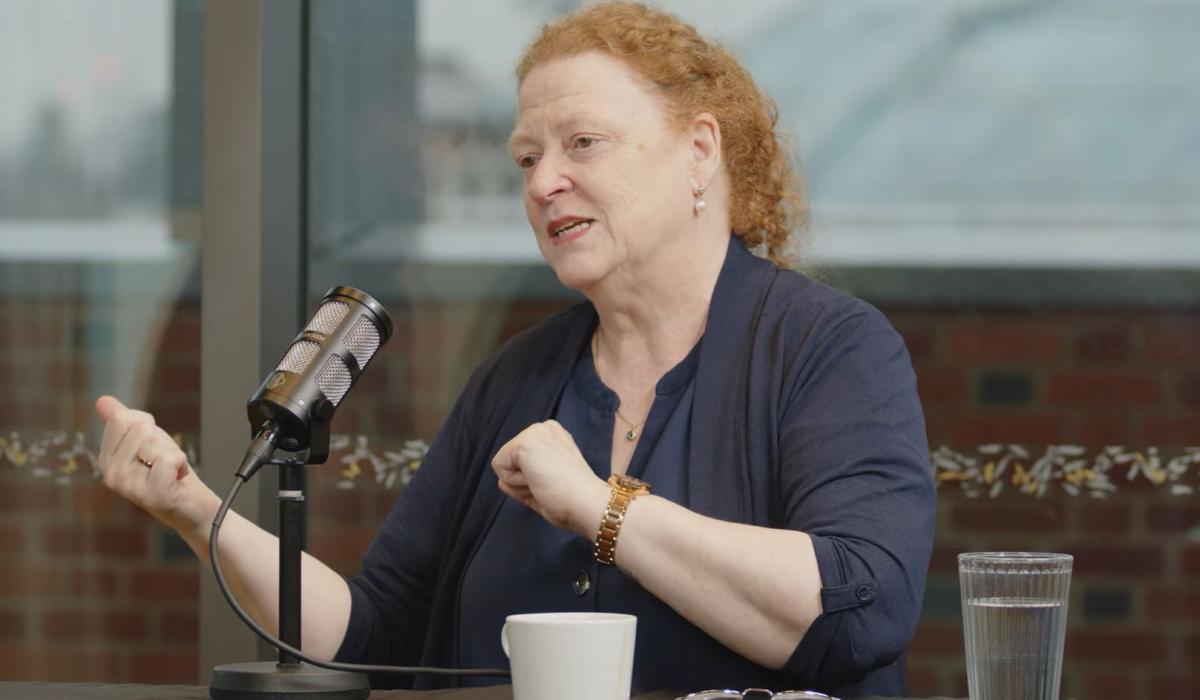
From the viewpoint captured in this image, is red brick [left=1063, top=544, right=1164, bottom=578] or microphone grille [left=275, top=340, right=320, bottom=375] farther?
red brick [left=1063, top=544, right=1164, bottom=578]

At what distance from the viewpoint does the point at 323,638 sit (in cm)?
190

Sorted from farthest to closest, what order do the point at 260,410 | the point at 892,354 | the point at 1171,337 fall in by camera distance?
the point at 1171,337, the point at 892,354, the point at 260,410

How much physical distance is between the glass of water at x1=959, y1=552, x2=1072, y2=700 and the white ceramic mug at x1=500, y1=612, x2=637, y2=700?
12.0 inches

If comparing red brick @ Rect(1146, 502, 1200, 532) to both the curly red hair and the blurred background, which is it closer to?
the blurred background

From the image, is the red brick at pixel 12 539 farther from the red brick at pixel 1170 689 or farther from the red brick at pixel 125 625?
the red brick at pixel 1170 689

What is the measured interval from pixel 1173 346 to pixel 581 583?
1.35 metres

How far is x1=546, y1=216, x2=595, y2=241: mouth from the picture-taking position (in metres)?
1.92

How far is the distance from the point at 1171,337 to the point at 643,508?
55.7 inches

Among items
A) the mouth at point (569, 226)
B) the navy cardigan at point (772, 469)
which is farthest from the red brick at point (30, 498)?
the mouth at point (569, 226)

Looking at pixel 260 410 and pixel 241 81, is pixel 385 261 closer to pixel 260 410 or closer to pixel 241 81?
pixel 241 81

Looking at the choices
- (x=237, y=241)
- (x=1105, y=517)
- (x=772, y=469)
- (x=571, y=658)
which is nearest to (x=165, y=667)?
(x=237, y=241)

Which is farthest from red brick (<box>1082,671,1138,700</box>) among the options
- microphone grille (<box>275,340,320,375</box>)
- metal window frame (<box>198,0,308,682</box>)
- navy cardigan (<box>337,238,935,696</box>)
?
microphone grille (<box>275,340,320,375</box>)

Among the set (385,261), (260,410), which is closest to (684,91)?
(260,410)

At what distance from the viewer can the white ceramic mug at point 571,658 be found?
3.84ft
